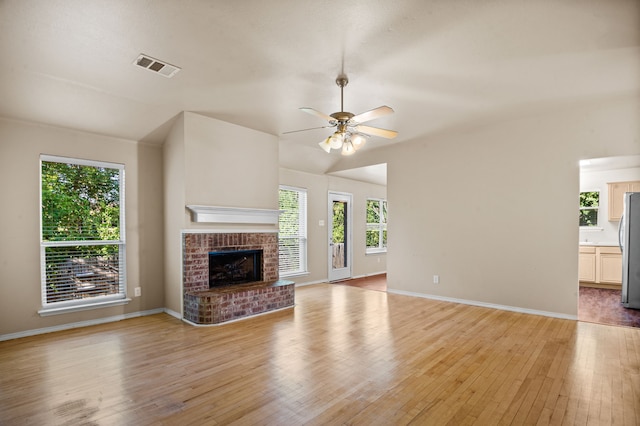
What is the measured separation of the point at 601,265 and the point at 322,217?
5.48 m

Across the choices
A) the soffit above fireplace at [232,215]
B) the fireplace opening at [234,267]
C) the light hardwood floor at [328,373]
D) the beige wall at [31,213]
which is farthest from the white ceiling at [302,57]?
the light hardwood floor at [328,373]

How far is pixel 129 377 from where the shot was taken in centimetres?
272

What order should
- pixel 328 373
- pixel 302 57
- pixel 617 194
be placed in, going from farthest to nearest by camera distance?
pixel 617 194 → pixel 302 57 → pixel 328 373

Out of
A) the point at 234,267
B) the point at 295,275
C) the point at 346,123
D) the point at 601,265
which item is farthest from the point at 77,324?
the point at 601,265

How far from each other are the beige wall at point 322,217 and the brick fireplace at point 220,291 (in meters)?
1.83

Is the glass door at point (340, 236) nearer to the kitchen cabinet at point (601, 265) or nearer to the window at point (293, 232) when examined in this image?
the window at point (293, 232)

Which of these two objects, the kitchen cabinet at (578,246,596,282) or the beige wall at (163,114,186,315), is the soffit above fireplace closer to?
the beige wall at (163,114,186,315)

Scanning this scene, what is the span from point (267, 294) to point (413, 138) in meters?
3.51

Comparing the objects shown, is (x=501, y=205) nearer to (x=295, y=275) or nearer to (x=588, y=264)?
(x=588, y=264)

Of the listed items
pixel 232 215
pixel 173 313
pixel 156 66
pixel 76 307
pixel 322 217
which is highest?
pixel 156 66

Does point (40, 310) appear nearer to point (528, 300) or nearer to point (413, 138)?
point (413, 138)

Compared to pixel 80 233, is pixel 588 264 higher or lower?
lower

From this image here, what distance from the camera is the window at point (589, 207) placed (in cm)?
673

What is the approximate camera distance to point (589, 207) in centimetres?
679
